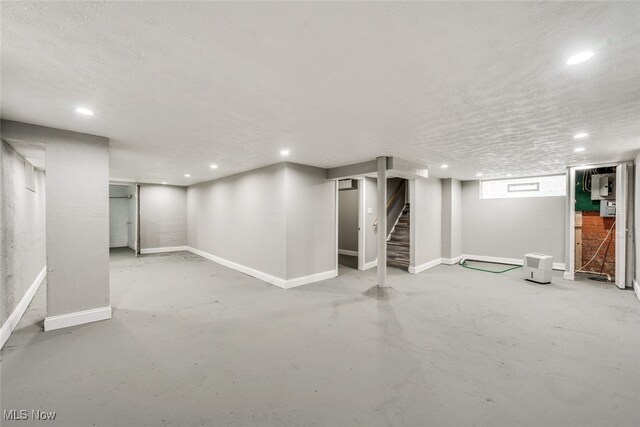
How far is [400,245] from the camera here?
7457mm

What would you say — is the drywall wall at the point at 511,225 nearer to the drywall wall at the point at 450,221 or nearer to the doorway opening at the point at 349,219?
the drywall wall at the point at 450,221

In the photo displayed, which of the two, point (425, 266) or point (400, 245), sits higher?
point (400, 245)

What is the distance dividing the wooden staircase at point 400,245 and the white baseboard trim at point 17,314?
6566 mm

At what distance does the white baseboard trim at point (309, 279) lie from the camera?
4869mm

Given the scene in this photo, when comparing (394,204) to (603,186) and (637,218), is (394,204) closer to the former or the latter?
(603,186)

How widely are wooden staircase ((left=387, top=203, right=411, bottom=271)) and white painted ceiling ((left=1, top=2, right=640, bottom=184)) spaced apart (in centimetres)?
411

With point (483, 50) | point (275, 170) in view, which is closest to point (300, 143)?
point (275, 170)

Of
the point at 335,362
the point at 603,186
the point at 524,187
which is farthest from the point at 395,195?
the point at 335,362

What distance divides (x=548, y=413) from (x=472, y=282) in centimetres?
381

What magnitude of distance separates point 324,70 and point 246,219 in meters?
4.70

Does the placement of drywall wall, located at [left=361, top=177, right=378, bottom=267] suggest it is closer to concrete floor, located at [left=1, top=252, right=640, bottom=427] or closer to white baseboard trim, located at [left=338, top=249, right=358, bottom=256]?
white baseboard trim, located at [left=338, top=249, right=358, bottom=256]

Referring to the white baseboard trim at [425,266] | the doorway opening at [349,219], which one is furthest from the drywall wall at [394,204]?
the white baseboard trim at [425,266]

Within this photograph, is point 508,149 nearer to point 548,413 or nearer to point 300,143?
point 300,143
